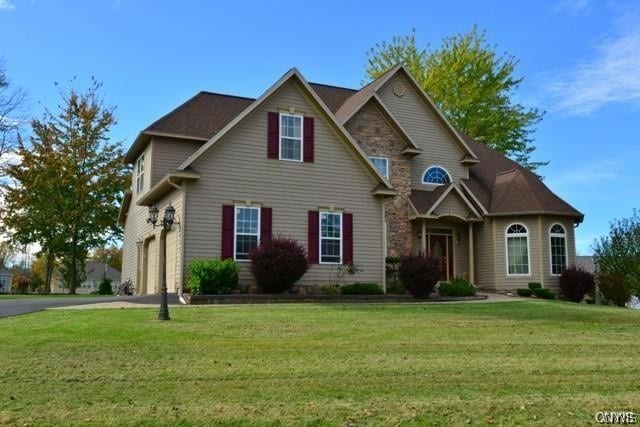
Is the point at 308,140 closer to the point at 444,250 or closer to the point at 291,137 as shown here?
the point at 291,137

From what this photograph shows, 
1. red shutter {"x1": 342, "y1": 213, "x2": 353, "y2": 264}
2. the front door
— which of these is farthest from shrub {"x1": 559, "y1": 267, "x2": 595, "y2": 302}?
red shutter {"x1": 342, "y1": 213, "x2": 353, "y2": 264}

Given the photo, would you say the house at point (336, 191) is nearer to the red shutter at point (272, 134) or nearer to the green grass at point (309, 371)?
the red shutter at point (272, 134)

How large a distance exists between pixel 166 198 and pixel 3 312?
265 inches

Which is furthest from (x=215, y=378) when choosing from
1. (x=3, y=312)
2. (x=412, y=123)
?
(x=412, y=123)

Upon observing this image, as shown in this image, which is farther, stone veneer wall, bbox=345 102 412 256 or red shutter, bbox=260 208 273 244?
stone veneer wall, bbox=345 102 412 256

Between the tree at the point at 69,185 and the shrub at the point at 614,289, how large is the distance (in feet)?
80.3

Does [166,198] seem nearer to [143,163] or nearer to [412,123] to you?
[143,163]

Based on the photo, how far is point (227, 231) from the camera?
58.0 ft

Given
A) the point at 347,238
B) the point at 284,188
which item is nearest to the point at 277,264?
the point at 284,188

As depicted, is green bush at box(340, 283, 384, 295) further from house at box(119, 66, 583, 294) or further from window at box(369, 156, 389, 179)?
window at box(369, 156, 389, 179)

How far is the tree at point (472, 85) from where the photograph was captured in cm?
3662

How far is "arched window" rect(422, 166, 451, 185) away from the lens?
988 inches

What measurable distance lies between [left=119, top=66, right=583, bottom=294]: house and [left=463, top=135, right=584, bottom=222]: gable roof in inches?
2.6

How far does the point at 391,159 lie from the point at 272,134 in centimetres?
676
